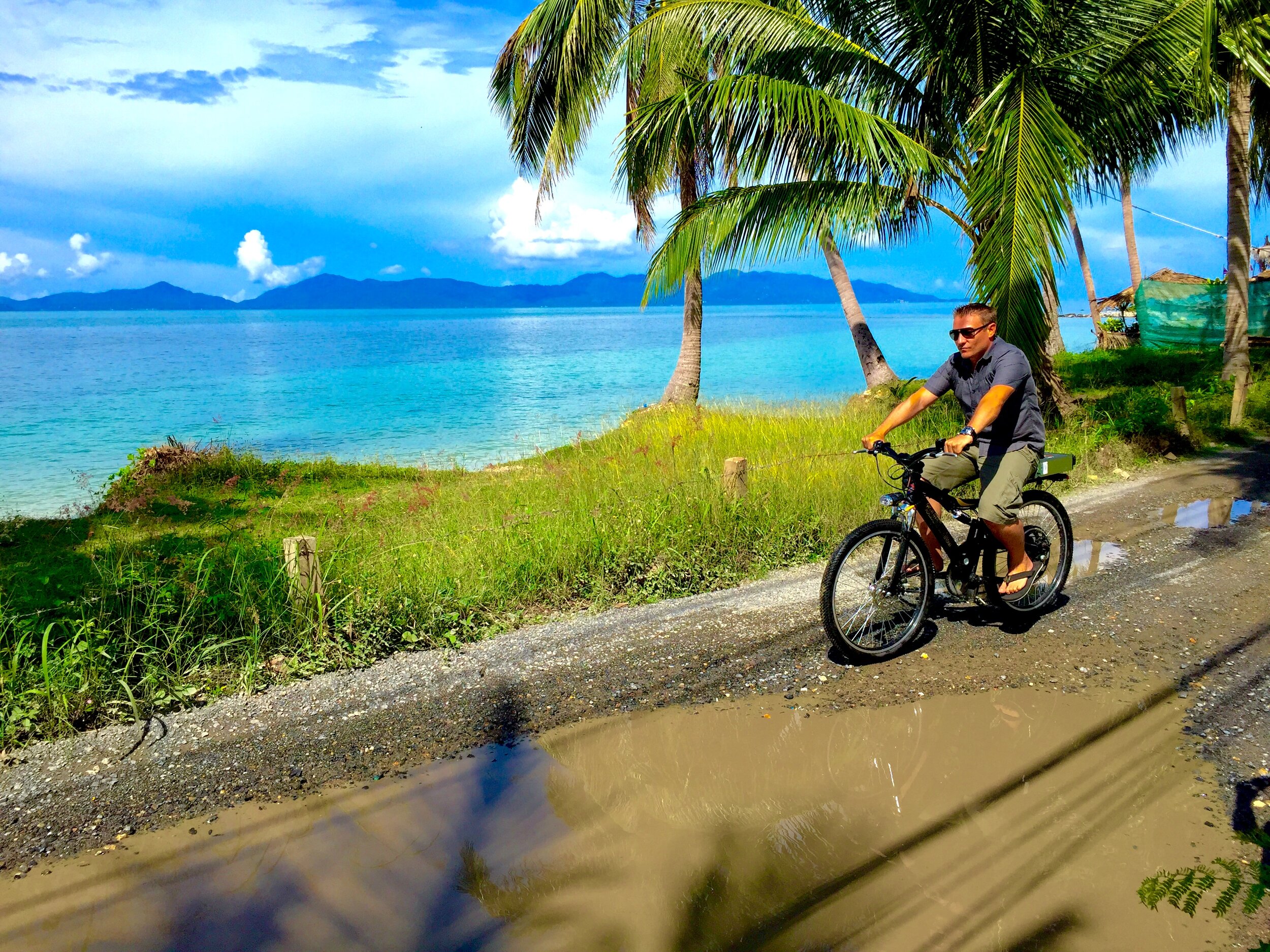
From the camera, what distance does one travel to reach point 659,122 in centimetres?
1152

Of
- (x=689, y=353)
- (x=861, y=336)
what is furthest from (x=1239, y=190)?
(x=689, y=353)

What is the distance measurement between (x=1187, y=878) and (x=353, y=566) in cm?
541

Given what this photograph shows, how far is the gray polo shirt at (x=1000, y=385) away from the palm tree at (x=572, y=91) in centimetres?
1066

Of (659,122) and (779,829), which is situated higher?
(659,122)

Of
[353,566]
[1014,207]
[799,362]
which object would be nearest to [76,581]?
[353,566]

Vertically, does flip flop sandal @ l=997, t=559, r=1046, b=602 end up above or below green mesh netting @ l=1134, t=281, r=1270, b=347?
below

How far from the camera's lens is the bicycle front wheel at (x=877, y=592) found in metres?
5.09

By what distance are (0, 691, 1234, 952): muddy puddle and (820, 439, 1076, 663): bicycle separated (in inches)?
34.0

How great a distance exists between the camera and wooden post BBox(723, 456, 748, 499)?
26.4ft

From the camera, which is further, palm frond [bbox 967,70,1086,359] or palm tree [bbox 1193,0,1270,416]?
palm tree [bbox 1193,0,1270,416]

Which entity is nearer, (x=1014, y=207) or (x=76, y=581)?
(x=76, y=581)

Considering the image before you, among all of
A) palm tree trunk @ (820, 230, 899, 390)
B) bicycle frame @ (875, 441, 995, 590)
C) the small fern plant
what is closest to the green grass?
bicycle frame @ (875, 441, 995, 590)

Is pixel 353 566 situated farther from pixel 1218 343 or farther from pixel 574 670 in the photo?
pixel 1218 343

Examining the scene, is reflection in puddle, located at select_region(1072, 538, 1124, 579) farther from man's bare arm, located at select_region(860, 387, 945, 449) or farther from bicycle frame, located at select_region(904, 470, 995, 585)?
man's bare arm, located at select_region(860, 387, 945, 449)
